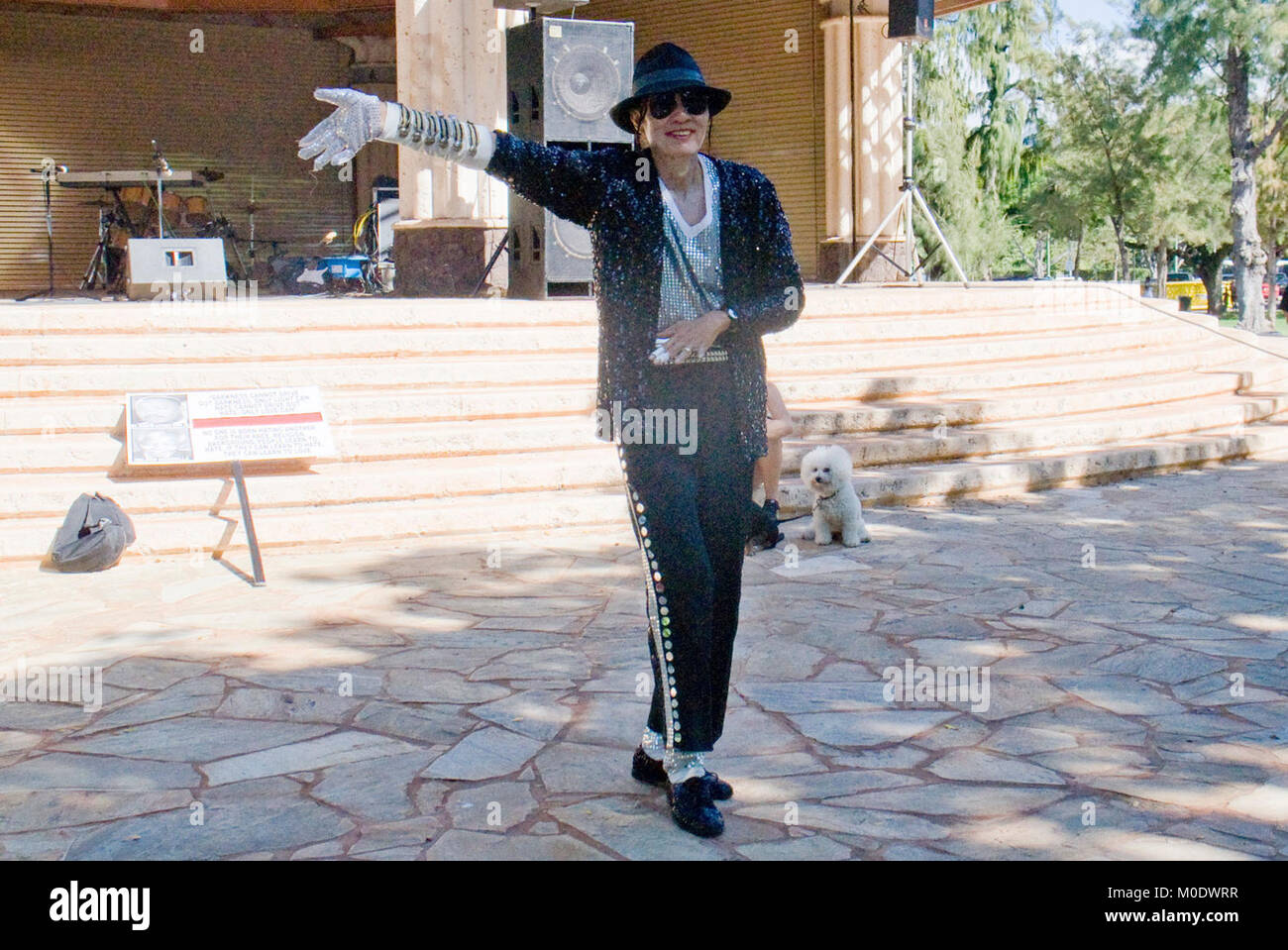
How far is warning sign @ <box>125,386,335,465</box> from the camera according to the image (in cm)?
718

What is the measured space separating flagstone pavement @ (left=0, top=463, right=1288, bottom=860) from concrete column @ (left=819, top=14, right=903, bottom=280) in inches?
374

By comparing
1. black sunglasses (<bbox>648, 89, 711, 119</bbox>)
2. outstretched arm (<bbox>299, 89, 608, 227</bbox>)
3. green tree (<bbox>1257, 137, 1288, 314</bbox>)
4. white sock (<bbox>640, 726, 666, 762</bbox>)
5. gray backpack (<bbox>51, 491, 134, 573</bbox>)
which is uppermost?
green tree (<bbox>1257, 137, 1288, 314</bbox>)

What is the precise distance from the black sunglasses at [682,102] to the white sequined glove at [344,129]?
73 centimetres

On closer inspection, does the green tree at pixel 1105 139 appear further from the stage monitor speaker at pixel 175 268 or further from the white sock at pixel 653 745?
the white sock at pixel 653 745

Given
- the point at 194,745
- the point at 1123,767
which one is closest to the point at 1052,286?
the point at 1123,767

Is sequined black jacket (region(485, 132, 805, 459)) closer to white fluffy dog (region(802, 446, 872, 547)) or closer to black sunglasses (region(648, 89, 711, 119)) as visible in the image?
black sunglasses (region(648, 89, 711, 119))

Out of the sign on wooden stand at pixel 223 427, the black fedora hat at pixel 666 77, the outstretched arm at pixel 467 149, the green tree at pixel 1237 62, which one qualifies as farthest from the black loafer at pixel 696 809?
the green tree at pixel 1237 62

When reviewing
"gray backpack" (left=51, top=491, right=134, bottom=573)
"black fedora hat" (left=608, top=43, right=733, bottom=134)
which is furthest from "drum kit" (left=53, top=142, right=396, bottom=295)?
"black fedora hat" (left=608, top=43, right=733, bottom=134)

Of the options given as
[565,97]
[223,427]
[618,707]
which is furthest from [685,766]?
[565,97]

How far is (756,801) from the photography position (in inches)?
149

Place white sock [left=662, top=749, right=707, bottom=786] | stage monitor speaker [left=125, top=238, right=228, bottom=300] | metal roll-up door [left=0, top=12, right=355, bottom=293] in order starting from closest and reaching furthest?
white sock [left=662, top=749, right=707, bottom=786] → stage monitor speaker [left=125, top=238, right=228, bottom=300] → metal roll-up door [left=0, top=12, right=355, bottom=293]

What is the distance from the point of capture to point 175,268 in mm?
11570

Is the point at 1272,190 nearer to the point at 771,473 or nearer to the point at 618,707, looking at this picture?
the point at 771,473

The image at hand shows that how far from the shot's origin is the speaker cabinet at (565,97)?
34.5 ft
